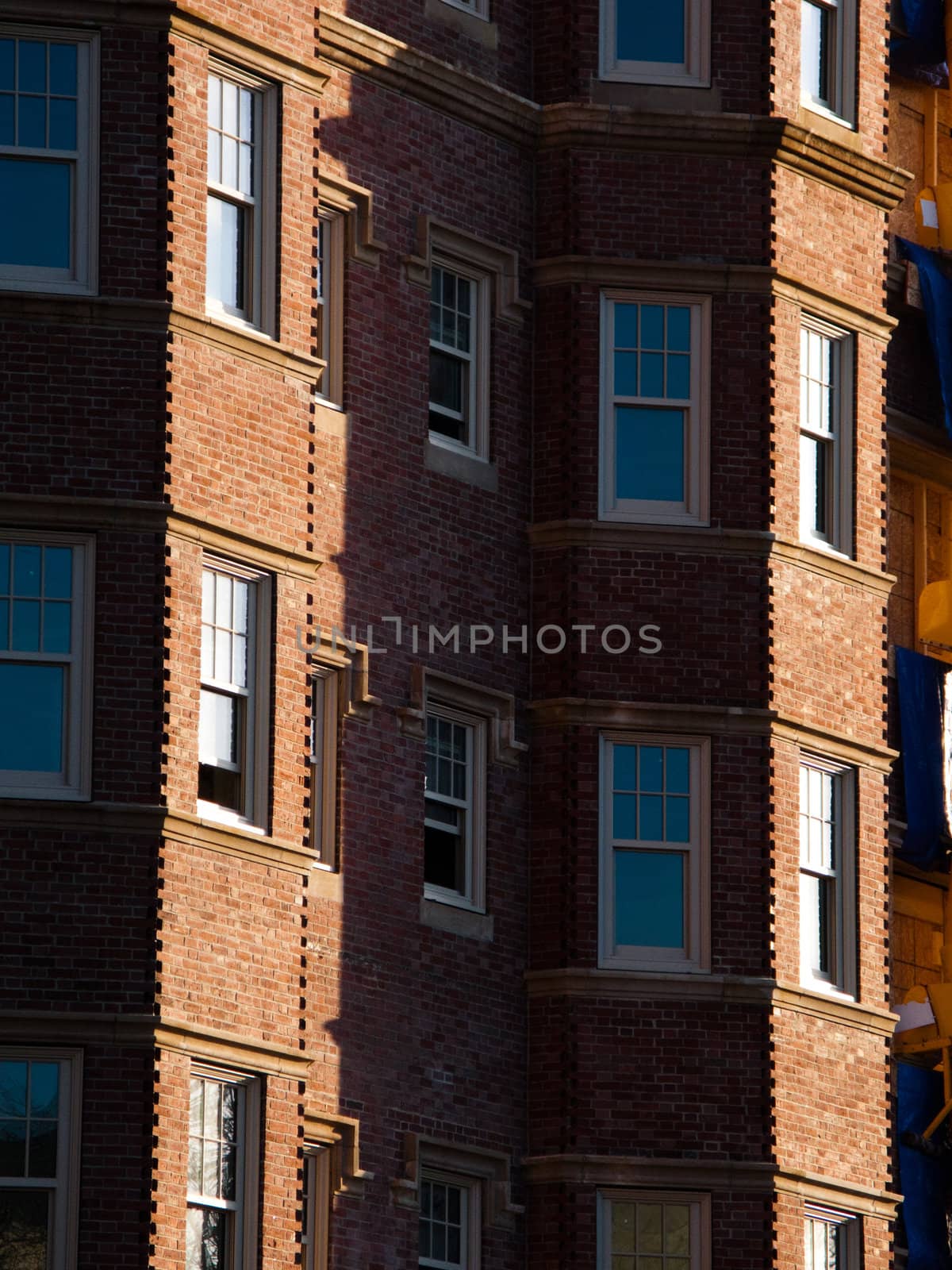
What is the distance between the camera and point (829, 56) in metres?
38.2

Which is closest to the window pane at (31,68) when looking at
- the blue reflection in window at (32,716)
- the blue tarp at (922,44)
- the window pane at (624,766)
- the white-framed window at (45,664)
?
the white-framed window at (45,664)

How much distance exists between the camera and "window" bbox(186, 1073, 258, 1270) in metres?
30.1

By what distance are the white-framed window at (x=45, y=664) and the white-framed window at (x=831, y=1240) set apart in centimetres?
910

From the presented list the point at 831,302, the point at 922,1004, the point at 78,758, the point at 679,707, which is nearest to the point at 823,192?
the point at 831,302

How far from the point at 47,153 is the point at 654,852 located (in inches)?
351

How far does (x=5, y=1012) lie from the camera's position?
29.5 meters

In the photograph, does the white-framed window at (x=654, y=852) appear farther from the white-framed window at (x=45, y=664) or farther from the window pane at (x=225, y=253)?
the white-framed window at (x=45, y=664)

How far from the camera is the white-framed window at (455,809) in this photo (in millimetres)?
34406

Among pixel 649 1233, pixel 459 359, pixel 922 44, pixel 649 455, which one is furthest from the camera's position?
pixel 922 44

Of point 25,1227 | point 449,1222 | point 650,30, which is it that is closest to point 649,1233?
point 449,1222

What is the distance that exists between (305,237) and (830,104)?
24.7 ft

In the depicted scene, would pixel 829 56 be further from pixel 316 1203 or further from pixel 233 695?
pixel 316 1203

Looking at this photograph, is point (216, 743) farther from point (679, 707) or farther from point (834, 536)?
point (834, 536)

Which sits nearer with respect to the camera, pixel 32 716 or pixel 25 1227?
pixel 25 1227
